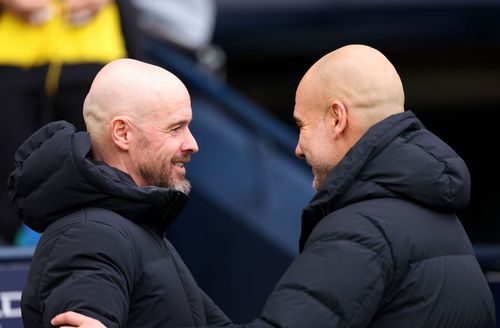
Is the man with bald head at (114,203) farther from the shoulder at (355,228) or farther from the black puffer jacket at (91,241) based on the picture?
the shoulder at (355,228)

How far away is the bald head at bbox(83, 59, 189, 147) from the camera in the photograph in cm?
396

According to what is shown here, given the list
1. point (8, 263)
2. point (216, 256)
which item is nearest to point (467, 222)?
point (216, 256)

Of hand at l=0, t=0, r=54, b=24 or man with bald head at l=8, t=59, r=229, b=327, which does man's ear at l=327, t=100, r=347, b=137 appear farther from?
hand at l=0, t=0, r=54, b=24

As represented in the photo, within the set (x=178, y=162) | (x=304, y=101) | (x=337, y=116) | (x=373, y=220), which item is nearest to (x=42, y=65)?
(x=178, y=162)

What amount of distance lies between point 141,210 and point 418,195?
81 centimetres

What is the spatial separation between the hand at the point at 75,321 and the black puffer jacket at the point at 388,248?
1.49 ft

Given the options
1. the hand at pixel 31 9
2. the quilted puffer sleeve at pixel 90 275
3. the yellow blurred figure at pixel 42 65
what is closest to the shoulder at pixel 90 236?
the quilted puffer sleeve at pixel 90 275

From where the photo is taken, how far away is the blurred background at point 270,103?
722 cm

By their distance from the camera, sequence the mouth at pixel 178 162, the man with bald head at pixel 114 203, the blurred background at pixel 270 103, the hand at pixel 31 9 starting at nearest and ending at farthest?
the man with bald head at pixel 114 203 < the mouth at pixel 178 162 < the hand at pixel 31 9 < the blurred background at pixel 270 103

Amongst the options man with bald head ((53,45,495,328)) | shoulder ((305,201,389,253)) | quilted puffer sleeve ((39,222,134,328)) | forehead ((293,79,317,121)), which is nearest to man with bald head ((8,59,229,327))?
quilted puffer sleeve ((39,222,134,328))

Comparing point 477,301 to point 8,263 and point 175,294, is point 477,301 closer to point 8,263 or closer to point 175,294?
point 175,294

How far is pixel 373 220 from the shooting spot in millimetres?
3709

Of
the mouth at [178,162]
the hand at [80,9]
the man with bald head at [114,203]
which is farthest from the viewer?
the hand at [80,9]

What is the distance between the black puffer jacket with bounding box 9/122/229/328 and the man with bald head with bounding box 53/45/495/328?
123mm
